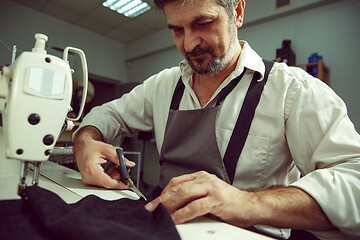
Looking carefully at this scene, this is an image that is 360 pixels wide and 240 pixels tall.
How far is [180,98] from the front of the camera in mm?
1088

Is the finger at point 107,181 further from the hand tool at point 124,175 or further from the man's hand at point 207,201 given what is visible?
the man's hand at point 207,201

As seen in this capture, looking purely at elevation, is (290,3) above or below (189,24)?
above

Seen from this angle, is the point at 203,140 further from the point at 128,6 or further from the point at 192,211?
the point at 128,6

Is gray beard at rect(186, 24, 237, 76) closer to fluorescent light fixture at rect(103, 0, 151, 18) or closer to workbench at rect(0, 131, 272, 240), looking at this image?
workbench at rect(0, 131, 272, 240)

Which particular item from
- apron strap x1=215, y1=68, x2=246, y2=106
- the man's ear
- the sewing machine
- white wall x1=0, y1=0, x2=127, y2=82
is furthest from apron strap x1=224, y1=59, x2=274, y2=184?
white wall x1=0, y1=0, x2=127, y2=82

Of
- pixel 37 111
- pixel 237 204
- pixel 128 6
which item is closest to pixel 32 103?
pixel 37 111

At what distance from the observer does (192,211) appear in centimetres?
52

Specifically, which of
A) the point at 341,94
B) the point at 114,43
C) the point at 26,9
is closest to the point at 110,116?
the point at 341,94

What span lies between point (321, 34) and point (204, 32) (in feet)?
9.38

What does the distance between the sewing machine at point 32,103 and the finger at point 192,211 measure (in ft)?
1.13

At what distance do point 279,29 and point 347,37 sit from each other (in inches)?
34.9

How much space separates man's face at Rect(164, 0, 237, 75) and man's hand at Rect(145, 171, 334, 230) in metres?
0.56

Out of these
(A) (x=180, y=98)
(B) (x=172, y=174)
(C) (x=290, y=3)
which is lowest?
(B) (x=172, y=174)

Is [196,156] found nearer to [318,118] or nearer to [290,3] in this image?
[318,118]
